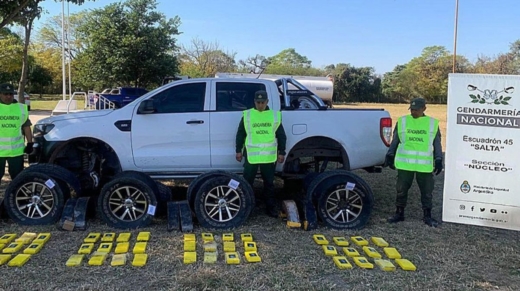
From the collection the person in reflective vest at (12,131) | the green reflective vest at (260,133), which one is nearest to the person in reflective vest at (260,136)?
the green reflective vest at (260,133)

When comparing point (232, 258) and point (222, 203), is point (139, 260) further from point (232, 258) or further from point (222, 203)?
point (222, 203)

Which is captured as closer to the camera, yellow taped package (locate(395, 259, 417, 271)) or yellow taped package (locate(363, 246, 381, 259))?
yellow taped package (locate(395, 259, 417, 271))

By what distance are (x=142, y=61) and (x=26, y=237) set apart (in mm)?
28381

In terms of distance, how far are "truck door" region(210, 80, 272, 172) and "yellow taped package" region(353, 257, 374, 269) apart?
2.26 meters

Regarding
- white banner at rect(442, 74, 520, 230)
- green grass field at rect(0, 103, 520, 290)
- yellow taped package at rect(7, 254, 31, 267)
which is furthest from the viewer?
white banner at rect(442, 74, 520, 230)

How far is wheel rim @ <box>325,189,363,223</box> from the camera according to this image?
5.99 m

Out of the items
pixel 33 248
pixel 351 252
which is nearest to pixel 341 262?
pixel 351 252

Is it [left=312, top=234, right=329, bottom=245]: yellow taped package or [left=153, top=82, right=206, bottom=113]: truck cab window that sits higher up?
[left=153, top=82, right=206, bottom=113]: truck cab window

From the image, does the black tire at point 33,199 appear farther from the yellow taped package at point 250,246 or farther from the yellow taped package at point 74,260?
the yellow taped package at point 250,246

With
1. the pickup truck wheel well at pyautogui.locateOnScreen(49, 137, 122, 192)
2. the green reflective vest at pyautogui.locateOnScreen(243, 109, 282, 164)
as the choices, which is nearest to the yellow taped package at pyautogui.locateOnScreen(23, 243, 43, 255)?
the pickup truck wheel well at pyautogui.locateOnScreen(49, 137, 122, 192)

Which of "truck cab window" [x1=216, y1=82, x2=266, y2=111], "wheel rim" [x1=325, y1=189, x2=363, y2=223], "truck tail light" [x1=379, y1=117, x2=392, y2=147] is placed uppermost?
"truck cab window" [x1=216, y1=82, x2=266, y2=111]

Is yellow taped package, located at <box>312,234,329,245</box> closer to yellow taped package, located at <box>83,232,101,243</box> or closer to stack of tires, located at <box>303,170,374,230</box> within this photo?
stack of tires, located at <box>303,170,374,230</box>

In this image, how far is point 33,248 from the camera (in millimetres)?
4859

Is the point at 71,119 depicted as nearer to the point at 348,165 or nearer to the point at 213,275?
the point at 213,275
